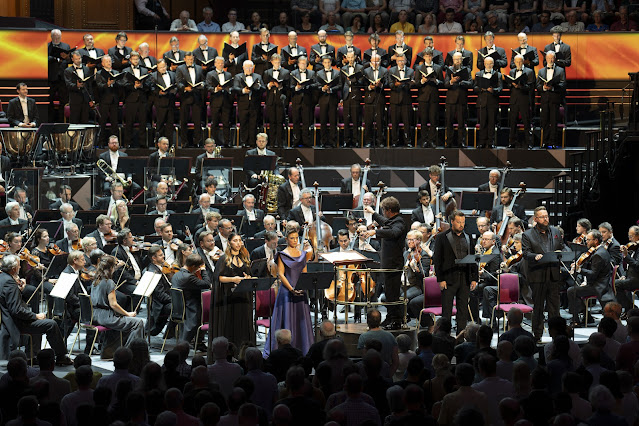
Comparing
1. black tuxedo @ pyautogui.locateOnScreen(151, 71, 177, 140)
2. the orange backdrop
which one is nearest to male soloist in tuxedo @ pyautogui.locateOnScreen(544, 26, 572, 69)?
the orange backdrop

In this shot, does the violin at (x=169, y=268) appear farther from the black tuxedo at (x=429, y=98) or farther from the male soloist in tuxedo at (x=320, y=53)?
the black tuxedo at (x=429, y=98)

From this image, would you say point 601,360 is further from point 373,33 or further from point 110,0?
point 110,0

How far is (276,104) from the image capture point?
15.8 meters

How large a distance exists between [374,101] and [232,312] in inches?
265

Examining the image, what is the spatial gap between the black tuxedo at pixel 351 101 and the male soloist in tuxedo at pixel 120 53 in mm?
3263

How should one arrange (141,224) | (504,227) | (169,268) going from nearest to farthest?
(169,268)
(141,224)
(504,227)

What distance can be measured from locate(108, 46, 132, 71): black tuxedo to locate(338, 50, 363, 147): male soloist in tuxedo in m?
3.26

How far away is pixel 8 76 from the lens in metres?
16.9

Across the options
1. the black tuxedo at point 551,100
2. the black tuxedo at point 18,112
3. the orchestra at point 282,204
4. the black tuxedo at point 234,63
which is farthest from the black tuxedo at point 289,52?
the black tuxedo at point 18,112

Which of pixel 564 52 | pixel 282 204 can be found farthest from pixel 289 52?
pixel 564 52

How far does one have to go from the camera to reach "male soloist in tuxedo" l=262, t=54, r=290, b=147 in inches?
617

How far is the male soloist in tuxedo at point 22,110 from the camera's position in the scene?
15.2 metres

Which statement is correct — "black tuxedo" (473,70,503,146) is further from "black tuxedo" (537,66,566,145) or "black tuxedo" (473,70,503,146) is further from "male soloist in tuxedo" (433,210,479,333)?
"male soloist in tuxedo" (433,210,479,333)

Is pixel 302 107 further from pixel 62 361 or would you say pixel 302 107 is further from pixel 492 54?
pixel 62 361
